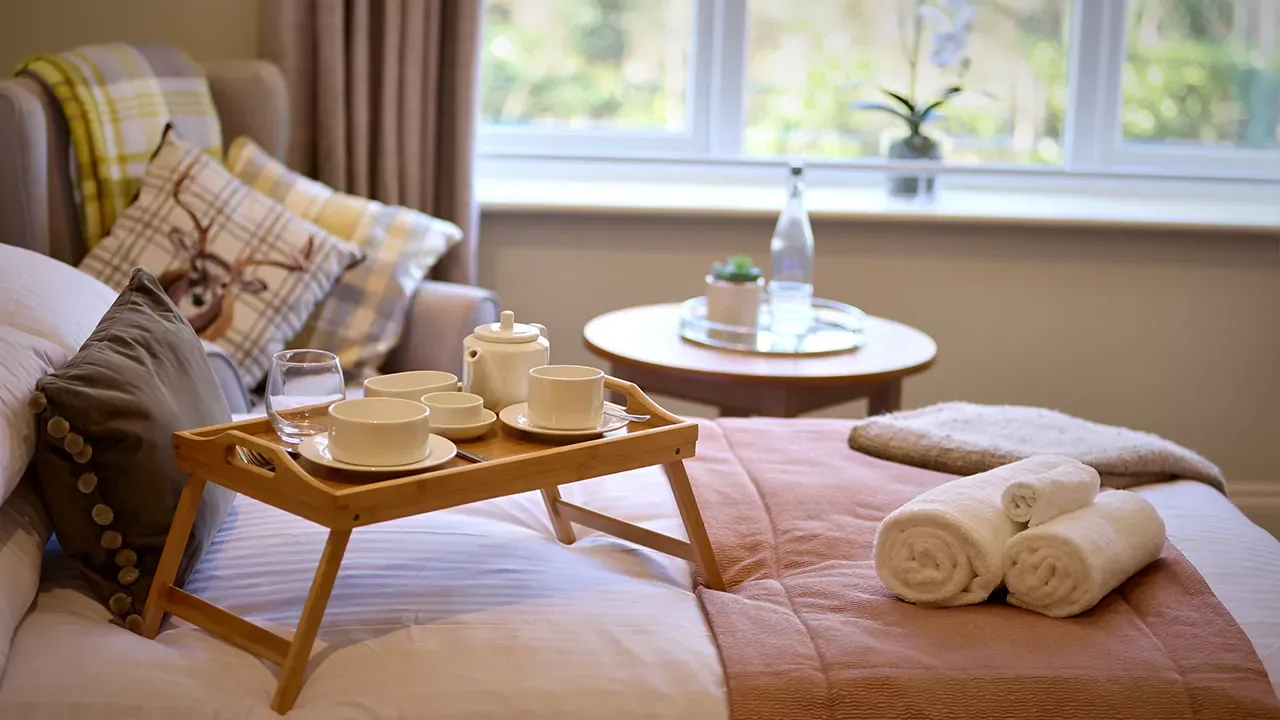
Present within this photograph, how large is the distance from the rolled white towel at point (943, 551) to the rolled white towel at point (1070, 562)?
3cm

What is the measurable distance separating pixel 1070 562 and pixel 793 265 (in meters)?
1.29

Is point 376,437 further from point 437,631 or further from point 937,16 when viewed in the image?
point 937,16

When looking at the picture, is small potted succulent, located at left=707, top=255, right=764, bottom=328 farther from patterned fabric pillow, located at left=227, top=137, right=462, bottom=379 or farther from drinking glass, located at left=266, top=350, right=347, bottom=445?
drinking glass, located at left=266, top=350, right=347, bottom=445

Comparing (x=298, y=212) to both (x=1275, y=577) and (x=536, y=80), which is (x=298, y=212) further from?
(x=1275, y=577)

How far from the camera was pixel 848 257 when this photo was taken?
333 centimetres

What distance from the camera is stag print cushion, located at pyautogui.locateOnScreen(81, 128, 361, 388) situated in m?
2.40

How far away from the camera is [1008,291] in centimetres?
333

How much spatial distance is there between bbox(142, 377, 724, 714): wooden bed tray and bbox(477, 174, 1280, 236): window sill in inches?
69.6

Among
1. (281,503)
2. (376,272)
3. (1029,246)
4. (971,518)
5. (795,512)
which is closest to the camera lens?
(281,503)

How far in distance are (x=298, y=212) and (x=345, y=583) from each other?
143 cm

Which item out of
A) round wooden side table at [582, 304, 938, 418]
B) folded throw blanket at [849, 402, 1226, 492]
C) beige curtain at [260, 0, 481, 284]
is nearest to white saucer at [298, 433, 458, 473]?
folded throw blanket at [849, 402, 1226, 492]

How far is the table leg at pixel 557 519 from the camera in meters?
1.65

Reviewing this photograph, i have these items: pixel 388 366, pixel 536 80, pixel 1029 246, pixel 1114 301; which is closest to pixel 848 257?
pixel 1029 246

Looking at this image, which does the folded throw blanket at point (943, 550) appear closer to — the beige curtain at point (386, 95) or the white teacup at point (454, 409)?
the white teacup at point (454, 409)
